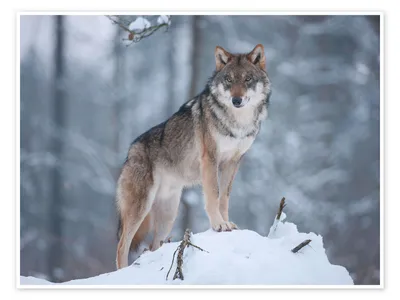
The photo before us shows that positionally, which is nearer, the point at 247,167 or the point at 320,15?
the point at 320,15

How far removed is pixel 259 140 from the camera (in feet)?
17.3

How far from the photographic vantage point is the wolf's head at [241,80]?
373cm

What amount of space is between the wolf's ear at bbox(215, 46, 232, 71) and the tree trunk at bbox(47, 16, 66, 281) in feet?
3.98

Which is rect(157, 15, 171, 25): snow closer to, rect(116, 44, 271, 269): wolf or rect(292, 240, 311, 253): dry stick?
rect(116, 44, 271, 269): wolf

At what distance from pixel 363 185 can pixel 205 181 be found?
1.27 m

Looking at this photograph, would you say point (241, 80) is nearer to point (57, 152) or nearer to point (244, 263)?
point (244, 263)

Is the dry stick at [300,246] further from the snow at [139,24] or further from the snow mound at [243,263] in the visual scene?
the snow at [139,24]

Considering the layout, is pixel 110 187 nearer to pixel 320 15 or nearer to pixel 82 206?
pixel 82 206

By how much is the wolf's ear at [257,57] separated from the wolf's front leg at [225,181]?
0.72m

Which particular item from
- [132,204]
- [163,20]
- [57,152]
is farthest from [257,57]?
[57,152]

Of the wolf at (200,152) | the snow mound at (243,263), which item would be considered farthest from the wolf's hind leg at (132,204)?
the snow mound at (243,263)

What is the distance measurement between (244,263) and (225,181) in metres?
0.83

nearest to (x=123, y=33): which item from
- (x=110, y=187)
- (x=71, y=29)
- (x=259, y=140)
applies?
(x=71, y=29)

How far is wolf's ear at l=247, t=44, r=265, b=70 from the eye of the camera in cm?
385
